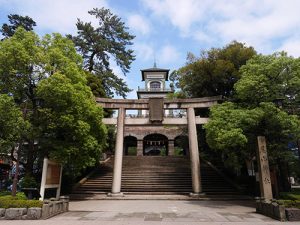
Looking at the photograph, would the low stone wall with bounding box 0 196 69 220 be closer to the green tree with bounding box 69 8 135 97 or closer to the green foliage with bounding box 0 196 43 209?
the green foliage with bounding box 0 196 43 209

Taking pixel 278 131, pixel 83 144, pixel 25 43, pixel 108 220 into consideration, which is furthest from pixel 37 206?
pixel 278 131

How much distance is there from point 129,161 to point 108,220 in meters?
17.3

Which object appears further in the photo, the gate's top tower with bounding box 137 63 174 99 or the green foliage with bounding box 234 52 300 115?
the gate's top tower with bounding box 137 63 174 99

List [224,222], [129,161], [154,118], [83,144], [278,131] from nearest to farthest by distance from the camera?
[224,222]
[278,131]
[83,144]
[154,118]
[129,161]

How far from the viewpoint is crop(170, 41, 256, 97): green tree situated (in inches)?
731

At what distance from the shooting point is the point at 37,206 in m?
8.83

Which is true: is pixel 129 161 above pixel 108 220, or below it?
above

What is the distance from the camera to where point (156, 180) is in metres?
19.7

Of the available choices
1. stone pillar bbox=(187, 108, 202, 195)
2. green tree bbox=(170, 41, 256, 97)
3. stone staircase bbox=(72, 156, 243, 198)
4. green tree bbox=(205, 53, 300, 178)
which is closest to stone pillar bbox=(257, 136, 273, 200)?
green tree bbox=(205, 53, 300, 178)

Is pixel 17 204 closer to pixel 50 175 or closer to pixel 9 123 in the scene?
pixel 9 123

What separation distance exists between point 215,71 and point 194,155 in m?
5.98

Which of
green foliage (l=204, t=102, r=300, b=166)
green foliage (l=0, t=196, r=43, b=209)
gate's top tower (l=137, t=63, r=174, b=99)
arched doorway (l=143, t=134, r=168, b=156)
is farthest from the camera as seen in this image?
gate's top tower (l=137, t=63, r=174, b=99)

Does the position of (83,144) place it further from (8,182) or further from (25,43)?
(8,182)

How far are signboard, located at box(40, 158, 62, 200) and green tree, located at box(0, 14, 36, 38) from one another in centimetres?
1824
